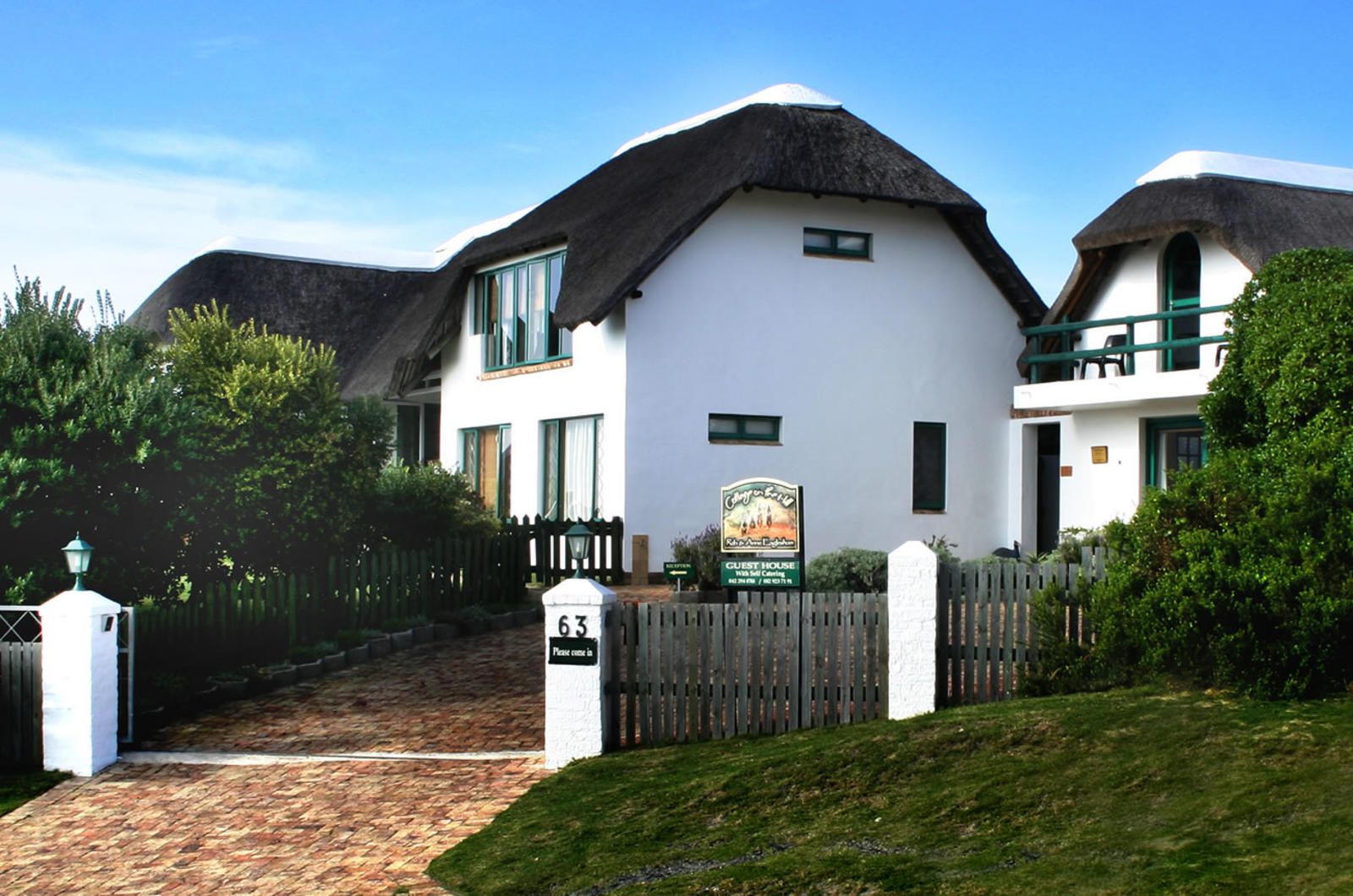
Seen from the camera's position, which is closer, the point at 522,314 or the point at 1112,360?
the point at 1112,360

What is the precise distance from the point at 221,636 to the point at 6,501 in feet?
8.38

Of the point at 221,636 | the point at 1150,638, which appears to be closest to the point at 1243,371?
the point at 1150,638

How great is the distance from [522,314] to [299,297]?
9006mm

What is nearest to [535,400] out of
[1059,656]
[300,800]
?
[300,800]

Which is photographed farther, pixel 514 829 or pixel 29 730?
pixel 29 730

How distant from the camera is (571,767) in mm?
11469

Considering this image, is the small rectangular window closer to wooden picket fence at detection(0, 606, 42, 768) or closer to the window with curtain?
the window with curtain

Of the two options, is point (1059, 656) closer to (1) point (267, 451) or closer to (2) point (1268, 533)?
(2) point (1268, 533)

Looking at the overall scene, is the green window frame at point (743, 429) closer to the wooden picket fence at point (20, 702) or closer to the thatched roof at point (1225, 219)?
the thatched roof at point (1225, 219)

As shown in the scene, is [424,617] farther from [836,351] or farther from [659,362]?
[836,351]

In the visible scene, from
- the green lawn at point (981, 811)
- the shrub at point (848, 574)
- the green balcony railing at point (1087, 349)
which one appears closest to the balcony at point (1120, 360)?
the green balcony railing at point (1087, 349)

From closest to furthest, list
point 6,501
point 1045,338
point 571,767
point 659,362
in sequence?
point 571,767, point 6,501, point 659,362, point 1045,338

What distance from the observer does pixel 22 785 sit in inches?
476

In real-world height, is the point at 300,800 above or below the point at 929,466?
below
